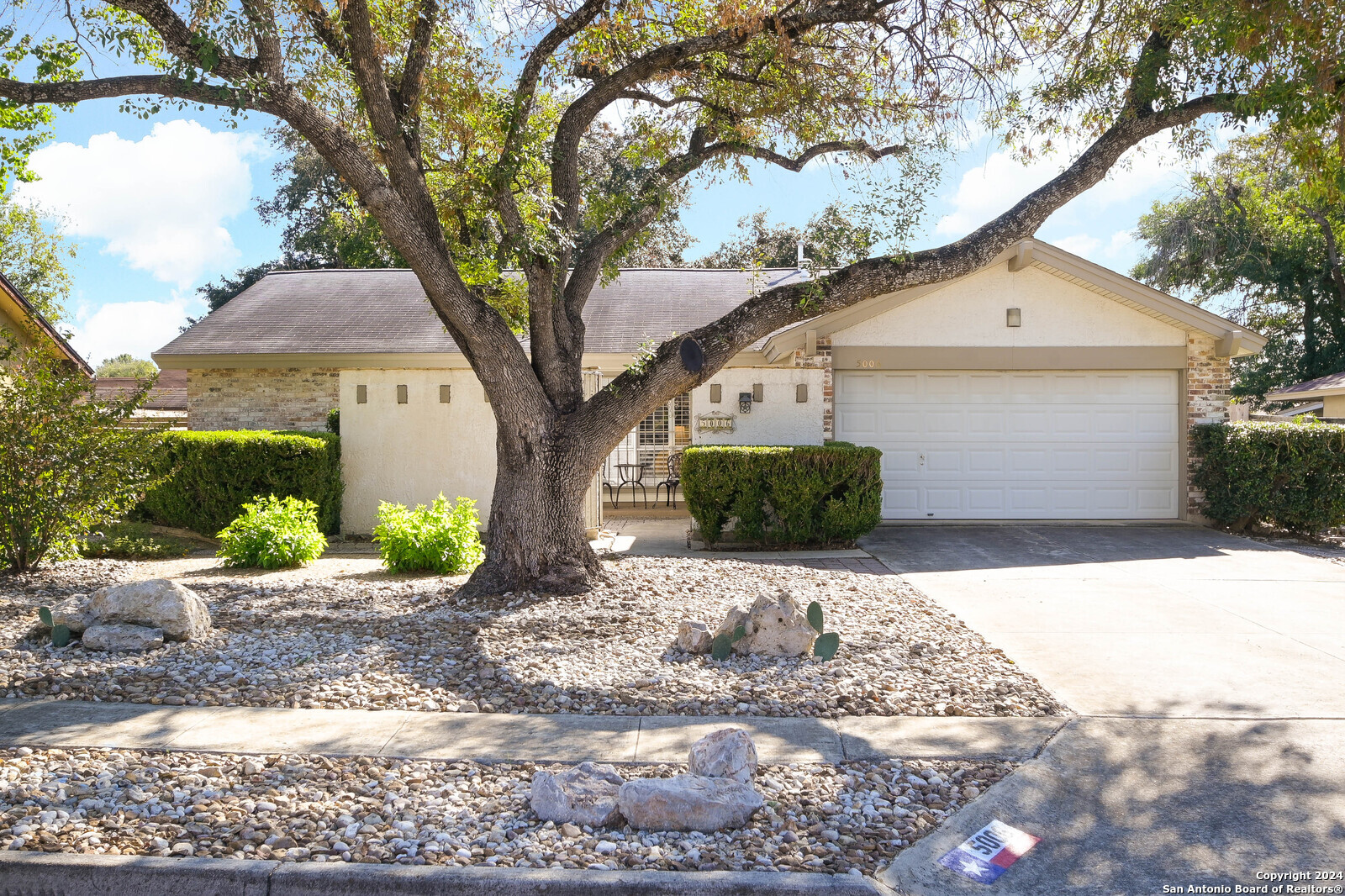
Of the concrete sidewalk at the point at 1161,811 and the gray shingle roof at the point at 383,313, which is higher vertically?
the gray shingle roof at the point at 383,313

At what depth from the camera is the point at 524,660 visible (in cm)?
565

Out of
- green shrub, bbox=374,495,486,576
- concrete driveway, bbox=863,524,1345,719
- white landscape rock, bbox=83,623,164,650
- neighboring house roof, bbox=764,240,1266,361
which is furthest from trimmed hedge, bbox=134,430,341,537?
concrete driveway, bbox=863,524,1345,719

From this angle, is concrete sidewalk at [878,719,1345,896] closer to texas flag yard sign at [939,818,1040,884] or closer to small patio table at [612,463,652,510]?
texas flag yard sign at [939,818,1040,884]

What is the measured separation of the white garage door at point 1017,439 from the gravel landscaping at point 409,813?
9107mm

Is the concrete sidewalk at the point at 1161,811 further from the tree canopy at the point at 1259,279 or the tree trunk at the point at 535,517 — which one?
the tree canopy at the point at 1259,279

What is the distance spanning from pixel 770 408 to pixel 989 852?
32.2 ft

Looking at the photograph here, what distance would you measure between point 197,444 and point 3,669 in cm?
652

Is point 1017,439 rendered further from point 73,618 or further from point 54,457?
point 54,457

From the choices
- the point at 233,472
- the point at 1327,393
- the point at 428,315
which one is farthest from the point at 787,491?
the point at 1327,393

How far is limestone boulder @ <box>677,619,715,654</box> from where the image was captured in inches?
229

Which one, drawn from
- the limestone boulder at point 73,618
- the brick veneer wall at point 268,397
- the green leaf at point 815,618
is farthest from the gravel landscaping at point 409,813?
the brick veneer wall at point 268,397

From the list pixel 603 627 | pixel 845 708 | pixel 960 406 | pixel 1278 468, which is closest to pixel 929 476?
pixel 960 406

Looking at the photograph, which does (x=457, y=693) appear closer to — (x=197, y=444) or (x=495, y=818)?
(x=495, y=818)

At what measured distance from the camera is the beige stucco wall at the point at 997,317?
12.7m
